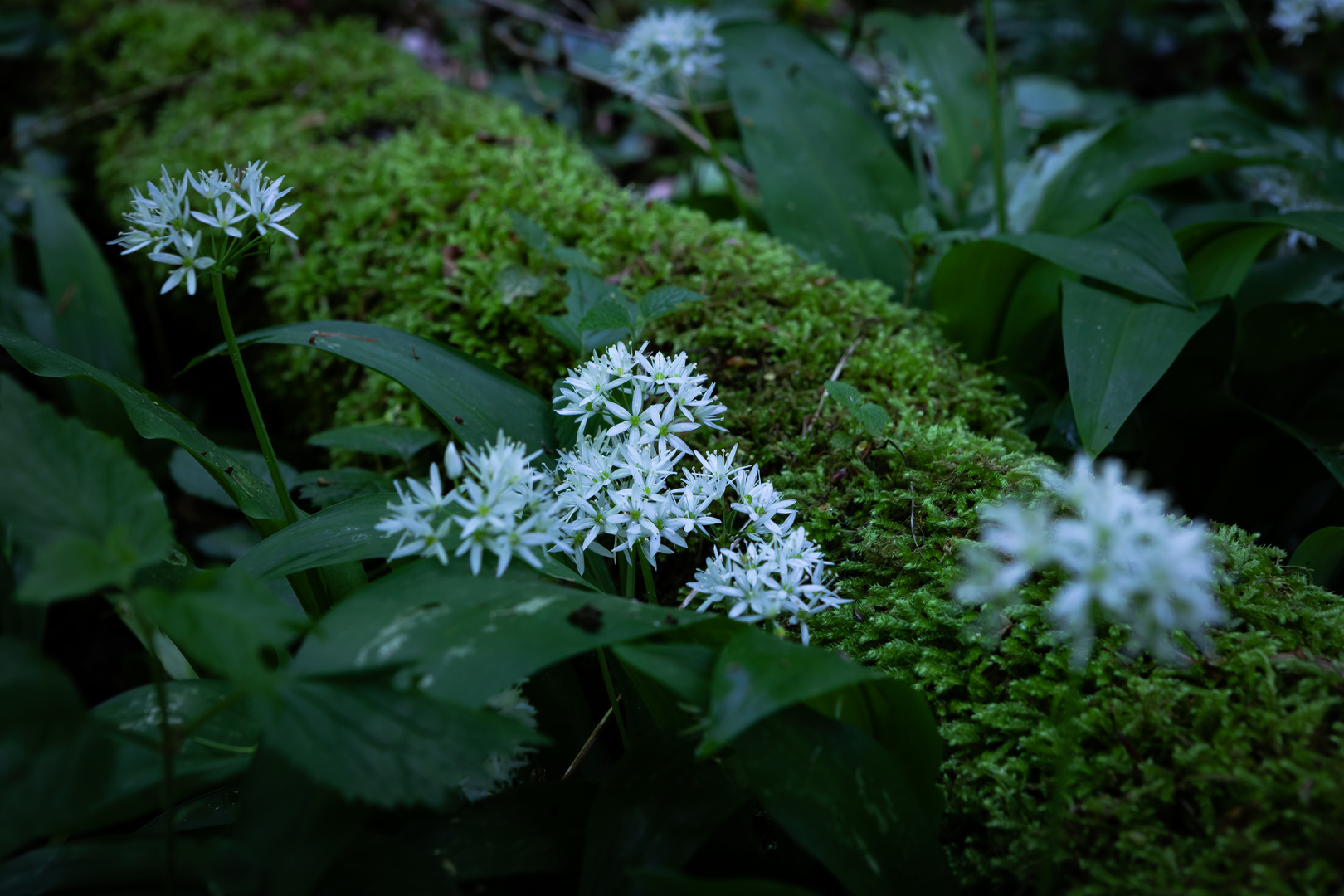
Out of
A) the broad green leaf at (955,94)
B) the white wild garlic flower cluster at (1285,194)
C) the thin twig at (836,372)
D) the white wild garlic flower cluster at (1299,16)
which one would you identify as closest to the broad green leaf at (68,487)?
the thin twig at (836,372)

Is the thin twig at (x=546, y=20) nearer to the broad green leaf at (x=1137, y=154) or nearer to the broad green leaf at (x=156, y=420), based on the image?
the broad green leaf at (x=1137, y=154)

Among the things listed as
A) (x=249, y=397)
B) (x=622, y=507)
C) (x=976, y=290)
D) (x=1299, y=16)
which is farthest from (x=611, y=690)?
(x=1299, y=16)

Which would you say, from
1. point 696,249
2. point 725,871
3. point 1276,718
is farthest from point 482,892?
point 696,249

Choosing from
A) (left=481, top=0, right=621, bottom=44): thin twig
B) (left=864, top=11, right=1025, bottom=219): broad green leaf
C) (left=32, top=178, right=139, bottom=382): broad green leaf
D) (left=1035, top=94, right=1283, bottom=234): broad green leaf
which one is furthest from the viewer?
(left=481, top=0, right=621, bottom=44): thin twig

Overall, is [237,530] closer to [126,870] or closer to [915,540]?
[126,870]

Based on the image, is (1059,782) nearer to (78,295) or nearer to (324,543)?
(324,543)

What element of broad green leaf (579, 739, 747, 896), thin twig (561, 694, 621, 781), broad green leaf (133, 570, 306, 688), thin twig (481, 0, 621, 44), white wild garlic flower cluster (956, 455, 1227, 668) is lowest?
thin twig (561, 694, 621, 781)

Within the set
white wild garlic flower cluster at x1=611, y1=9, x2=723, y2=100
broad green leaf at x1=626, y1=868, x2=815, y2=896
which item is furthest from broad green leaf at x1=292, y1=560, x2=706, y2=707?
white wild garlic flower cluster at x1=611, y1=9, x2=723, y2=100

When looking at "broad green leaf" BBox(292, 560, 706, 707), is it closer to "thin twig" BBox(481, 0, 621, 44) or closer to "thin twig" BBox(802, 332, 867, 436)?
"thin twig" BBox(802, 332, 867, 436)
